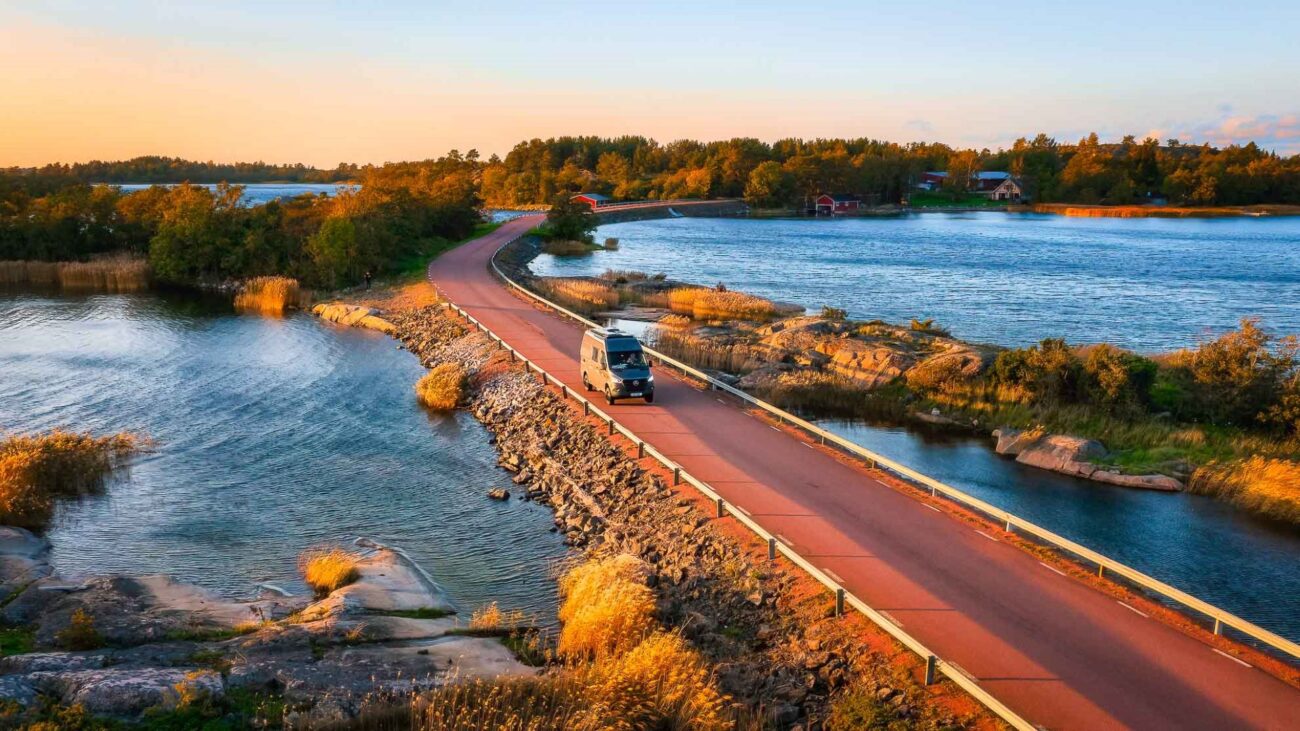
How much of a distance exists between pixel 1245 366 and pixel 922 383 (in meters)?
11.1

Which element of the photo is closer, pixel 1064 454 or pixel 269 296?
pixel 1064 454

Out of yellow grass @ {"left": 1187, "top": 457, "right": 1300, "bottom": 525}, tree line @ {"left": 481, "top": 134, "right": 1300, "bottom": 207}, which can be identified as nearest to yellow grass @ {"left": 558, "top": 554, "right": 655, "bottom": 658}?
yellow grass @ {"left": 1187, "top": 457, "right": 1300, "bottom": 525}

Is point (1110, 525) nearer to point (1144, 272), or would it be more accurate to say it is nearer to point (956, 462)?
point (956, 462)

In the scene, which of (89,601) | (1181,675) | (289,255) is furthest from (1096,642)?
(289,255)

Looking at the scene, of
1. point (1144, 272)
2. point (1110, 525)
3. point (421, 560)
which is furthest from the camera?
point (1144, 272)

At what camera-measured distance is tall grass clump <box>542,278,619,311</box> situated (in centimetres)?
5753

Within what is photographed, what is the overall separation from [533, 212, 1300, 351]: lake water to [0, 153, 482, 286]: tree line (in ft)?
50.4

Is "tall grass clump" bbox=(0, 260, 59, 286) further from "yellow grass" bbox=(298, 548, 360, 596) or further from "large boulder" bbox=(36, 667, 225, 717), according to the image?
"large boulder" bbox=(36, 667, 225, 717)

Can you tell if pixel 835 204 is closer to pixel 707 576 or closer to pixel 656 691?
pixel 707 576

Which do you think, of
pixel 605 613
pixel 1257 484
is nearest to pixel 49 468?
pixel 605 613

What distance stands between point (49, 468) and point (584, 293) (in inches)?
1456

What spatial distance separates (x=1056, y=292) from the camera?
70.8m

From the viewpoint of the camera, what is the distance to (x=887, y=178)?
625 feet

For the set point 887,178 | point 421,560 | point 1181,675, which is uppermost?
point 887,178
